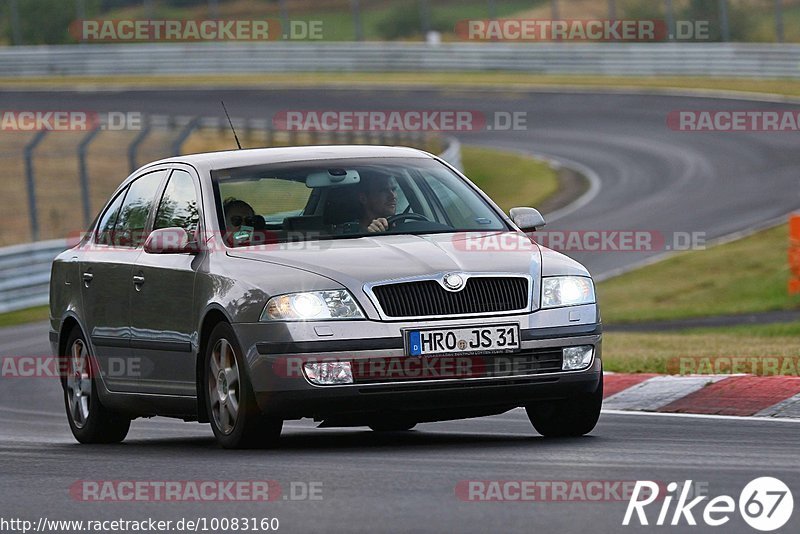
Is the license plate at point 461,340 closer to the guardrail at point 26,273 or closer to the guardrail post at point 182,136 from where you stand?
the guardrail post at point 182,136

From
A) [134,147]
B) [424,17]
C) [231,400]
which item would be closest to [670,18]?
[424,17]

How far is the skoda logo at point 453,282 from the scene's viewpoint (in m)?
8.48

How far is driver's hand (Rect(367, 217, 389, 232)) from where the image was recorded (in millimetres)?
9344

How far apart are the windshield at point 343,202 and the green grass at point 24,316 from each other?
13.7 meters

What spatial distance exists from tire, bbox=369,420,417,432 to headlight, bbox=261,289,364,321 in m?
1.18

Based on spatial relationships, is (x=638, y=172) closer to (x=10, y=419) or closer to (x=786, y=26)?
(x=786, y=26)

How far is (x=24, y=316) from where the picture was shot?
923 inches

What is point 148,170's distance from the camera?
1064cm

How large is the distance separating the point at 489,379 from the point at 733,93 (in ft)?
114

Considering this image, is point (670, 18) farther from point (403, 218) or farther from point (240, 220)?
point (240, 220)

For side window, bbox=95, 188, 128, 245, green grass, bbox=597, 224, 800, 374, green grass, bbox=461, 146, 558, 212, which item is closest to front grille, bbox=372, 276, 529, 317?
side window, bbox=95, 188, 128, 245

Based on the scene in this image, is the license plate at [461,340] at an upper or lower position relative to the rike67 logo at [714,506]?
lower

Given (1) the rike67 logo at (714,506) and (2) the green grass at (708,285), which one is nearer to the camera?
(1) the rike67 logo at (714,506)

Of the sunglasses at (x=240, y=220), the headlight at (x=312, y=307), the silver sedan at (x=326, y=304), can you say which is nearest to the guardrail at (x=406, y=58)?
the silver sedan at (x=326, y=304)
